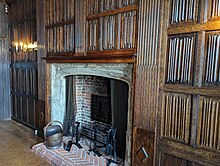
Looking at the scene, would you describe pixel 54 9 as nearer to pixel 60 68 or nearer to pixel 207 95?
pixel 60 68

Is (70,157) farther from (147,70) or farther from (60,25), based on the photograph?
(60,25)

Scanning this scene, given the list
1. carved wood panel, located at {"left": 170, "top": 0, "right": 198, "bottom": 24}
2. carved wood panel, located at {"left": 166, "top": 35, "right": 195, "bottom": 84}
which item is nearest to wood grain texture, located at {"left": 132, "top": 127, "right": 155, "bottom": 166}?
carved wood panel, located at {"left": 166, "top": 35, "right": 195, "bottom": 84}

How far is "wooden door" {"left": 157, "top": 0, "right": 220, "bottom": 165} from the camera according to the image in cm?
194

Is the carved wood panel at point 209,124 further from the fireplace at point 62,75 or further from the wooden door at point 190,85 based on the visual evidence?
the fireplace at point 62,75

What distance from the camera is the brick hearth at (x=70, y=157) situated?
3.05m

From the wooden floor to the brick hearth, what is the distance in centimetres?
11

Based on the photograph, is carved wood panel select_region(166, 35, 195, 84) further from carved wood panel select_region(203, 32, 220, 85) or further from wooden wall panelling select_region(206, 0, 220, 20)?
wooden wall panelling select_region(206, 0, 220, 20)

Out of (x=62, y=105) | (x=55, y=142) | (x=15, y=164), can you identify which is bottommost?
(x=15, y=164)

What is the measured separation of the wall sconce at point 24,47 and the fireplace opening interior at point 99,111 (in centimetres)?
140

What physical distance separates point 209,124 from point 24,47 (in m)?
4.79

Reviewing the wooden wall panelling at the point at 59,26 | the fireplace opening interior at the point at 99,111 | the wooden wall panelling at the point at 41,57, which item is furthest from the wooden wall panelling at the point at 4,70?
the fireplace opening interior at the point at 99,111

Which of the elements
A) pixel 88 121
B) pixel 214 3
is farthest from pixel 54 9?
pixel 214 3

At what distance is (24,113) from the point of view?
5.26 meters

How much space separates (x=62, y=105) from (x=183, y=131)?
280 centimetres
